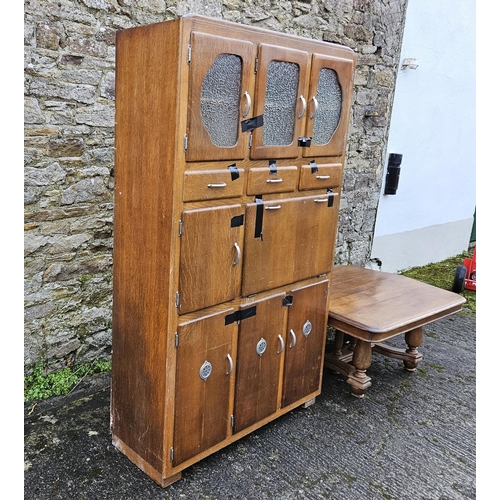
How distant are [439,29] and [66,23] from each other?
458 centimetres

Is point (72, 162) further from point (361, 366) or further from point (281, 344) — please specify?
point (361, 366)

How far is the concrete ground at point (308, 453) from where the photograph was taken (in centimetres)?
293

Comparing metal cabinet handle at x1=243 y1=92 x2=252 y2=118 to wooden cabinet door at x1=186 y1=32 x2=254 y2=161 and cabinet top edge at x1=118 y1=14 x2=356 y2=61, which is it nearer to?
wooden cabinet door at x1=186 y1=32 x2=254 y2=161

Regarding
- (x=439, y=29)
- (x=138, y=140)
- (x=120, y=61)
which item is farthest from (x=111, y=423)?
(x=439, y=29)

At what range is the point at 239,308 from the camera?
304cm

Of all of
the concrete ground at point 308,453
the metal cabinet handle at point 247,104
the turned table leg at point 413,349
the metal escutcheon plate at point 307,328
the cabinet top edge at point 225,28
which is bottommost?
the concrete ground at point 308,453

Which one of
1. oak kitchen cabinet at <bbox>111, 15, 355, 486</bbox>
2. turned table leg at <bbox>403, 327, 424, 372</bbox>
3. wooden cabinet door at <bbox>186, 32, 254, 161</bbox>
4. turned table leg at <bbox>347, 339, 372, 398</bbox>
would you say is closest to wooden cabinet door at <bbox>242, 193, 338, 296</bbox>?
oak kitchen cabinet at <bbox>111, 15, 355, 486</bbox>

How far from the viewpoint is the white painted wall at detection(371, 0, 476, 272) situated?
6.08 meters

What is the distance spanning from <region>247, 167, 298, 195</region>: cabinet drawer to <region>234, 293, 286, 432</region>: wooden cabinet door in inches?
25.9

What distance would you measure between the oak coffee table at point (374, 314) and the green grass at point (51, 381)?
189 cm

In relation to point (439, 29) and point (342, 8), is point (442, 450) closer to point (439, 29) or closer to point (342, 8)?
point (342, 8)

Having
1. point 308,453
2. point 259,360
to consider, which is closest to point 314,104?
point 259,360

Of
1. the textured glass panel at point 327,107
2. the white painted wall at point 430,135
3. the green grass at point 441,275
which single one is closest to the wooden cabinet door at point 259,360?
the textured glass panel at point 327,107

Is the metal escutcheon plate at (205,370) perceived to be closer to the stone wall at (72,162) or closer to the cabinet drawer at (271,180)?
the cabinet drawer at (271,180)
